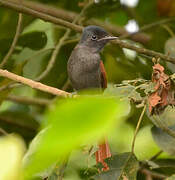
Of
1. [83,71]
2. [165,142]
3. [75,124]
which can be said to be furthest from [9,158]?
[83,71]

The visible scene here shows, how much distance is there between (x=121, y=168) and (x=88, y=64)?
7.43ft

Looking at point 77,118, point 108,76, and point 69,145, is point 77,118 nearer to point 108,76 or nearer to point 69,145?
point 69,145

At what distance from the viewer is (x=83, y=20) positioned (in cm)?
483

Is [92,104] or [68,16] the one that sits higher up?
[68,16]

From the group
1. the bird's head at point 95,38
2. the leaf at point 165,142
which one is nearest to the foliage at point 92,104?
the leaf at point 165,142

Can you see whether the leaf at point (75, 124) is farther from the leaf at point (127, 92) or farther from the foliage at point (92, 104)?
the leaf at point (127, 92)

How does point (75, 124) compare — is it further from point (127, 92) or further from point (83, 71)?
point (83, 71)

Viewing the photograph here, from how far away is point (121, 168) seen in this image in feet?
7.84

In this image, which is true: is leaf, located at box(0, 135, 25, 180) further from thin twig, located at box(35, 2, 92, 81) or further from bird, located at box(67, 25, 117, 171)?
bird, located at box(67, 25, 117, 171)

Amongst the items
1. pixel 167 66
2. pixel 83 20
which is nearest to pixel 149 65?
pixel 167 66

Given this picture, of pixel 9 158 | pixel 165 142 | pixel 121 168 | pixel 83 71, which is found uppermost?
pixel 83 71

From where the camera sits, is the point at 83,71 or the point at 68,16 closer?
the point at 83,71

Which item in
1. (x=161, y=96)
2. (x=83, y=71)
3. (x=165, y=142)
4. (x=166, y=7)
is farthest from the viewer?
(x=166, y=7)

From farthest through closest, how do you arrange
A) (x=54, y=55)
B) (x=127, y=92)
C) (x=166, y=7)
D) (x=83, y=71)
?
(x=166, y=7)
(x=83, y=71)
(x=54, y=55)
(x=127, y=92)
